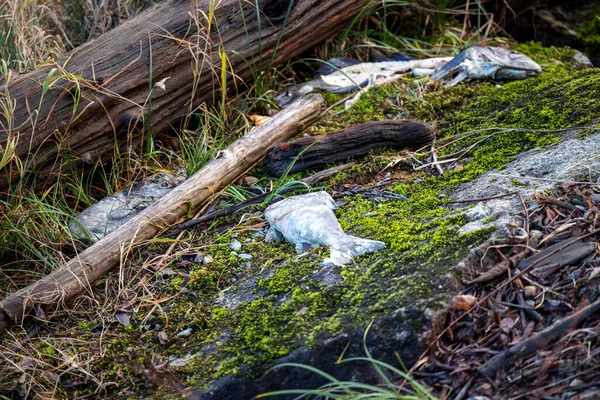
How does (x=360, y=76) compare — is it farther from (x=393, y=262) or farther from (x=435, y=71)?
(x=393, y=262)

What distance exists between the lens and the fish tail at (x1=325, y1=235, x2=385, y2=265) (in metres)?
2.29

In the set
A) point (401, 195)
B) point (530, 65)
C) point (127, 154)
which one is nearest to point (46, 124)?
point (127, 154)

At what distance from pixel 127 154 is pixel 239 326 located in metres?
1.53

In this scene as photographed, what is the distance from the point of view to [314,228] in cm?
247

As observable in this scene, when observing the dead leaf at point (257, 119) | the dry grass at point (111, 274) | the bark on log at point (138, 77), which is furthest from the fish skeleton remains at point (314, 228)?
the bark on log at point (138, 77)

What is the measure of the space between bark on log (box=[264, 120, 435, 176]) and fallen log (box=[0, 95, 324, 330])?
16 cm

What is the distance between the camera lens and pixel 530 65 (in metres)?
3.66

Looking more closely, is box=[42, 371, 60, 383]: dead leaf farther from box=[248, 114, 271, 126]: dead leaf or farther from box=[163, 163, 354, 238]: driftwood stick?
box=[248, 114, 271, 126]: dead leaf

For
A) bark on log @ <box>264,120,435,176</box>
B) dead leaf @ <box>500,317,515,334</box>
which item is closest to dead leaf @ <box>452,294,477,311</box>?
dead leaf @ <box>500,317,515,334</box>

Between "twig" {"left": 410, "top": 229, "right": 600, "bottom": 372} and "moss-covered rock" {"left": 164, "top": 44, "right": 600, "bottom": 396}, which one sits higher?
"moss-covered rock" {"left": 164, "top": 44, "right": 600, "bottom": 396}

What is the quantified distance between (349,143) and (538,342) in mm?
1625

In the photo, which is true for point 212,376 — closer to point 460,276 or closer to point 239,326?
point 239,326

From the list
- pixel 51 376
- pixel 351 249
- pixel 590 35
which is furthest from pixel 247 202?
pixel 590 35

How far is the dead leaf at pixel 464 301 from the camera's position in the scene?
1.89 m
